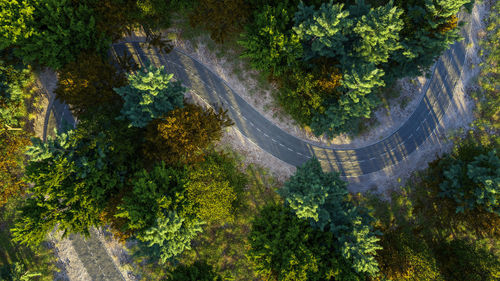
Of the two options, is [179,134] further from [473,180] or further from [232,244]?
[473,180]

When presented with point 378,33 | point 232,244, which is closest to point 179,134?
point 232,244

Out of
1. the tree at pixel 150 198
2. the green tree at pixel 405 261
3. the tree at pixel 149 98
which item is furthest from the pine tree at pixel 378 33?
the tree at pixel 150 198

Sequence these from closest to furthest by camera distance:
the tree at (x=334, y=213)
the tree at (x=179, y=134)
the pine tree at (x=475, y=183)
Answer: the tree at (x=334, y=213) < the tree at (x=179, y=134) < the pine tree at (x=475, y=183)

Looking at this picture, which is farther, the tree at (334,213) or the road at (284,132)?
the road at (284,132)

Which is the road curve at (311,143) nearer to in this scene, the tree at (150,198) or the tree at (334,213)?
the tree at (334,213)

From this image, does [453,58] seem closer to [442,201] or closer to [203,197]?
[442,201]

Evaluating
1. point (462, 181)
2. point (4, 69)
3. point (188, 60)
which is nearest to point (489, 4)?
point (462, 181)
